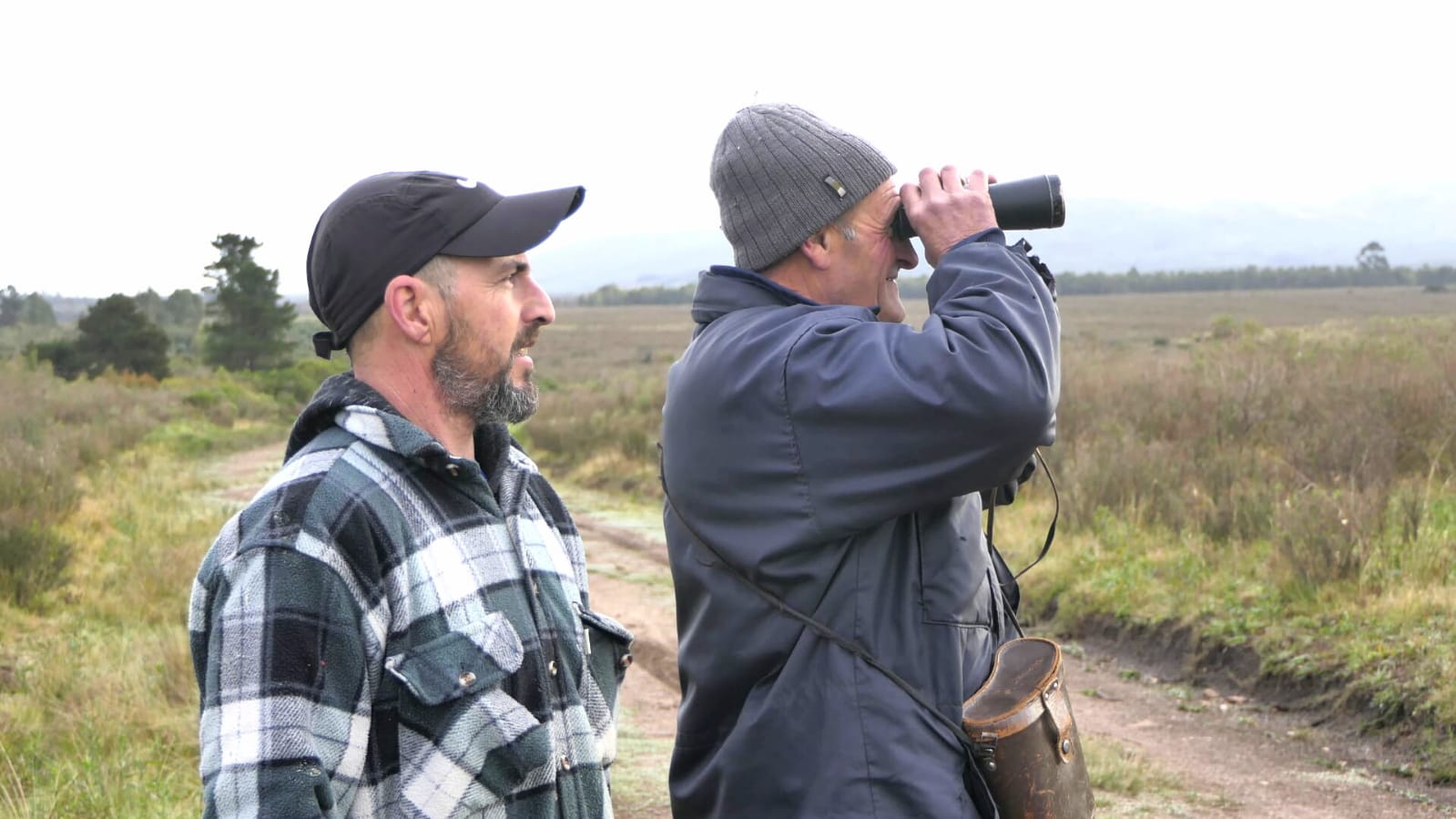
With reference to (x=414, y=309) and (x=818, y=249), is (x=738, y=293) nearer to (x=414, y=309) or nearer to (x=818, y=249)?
(x=818, y=249)

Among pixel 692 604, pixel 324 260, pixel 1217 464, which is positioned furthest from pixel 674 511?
pixel 1217 464

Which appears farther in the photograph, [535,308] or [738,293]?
[738,293]

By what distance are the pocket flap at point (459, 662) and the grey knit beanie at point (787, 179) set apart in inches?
33.4

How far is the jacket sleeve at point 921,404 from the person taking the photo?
186cm

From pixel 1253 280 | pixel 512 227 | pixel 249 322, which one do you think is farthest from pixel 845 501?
pixel 1253 280

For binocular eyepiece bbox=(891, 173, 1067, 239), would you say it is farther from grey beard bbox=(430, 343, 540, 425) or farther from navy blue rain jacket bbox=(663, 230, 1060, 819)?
grey beard bbox=(430, 343, 540, 425)

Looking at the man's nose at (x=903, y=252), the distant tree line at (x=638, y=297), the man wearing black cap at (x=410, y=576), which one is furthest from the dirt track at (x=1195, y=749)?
the distant tree line at (x=638, y=297)

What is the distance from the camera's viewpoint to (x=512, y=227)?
6.44ft

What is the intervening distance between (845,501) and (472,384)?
64cm

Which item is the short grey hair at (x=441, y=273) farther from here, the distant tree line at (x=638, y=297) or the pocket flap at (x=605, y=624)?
the distant tree line at (x=638, y=297)

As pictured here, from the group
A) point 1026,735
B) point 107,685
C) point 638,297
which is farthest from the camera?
point 638,297

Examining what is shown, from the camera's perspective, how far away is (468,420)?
2018 millimetres

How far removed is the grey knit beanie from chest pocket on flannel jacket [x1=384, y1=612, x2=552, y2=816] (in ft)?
2.87

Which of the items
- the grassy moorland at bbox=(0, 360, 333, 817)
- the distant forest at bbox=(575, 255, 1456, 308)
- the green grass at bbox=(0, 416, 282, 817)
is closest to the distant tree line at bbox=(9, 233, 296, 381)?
the grassy moorland at bbox=(0, 360, 333, 817)
